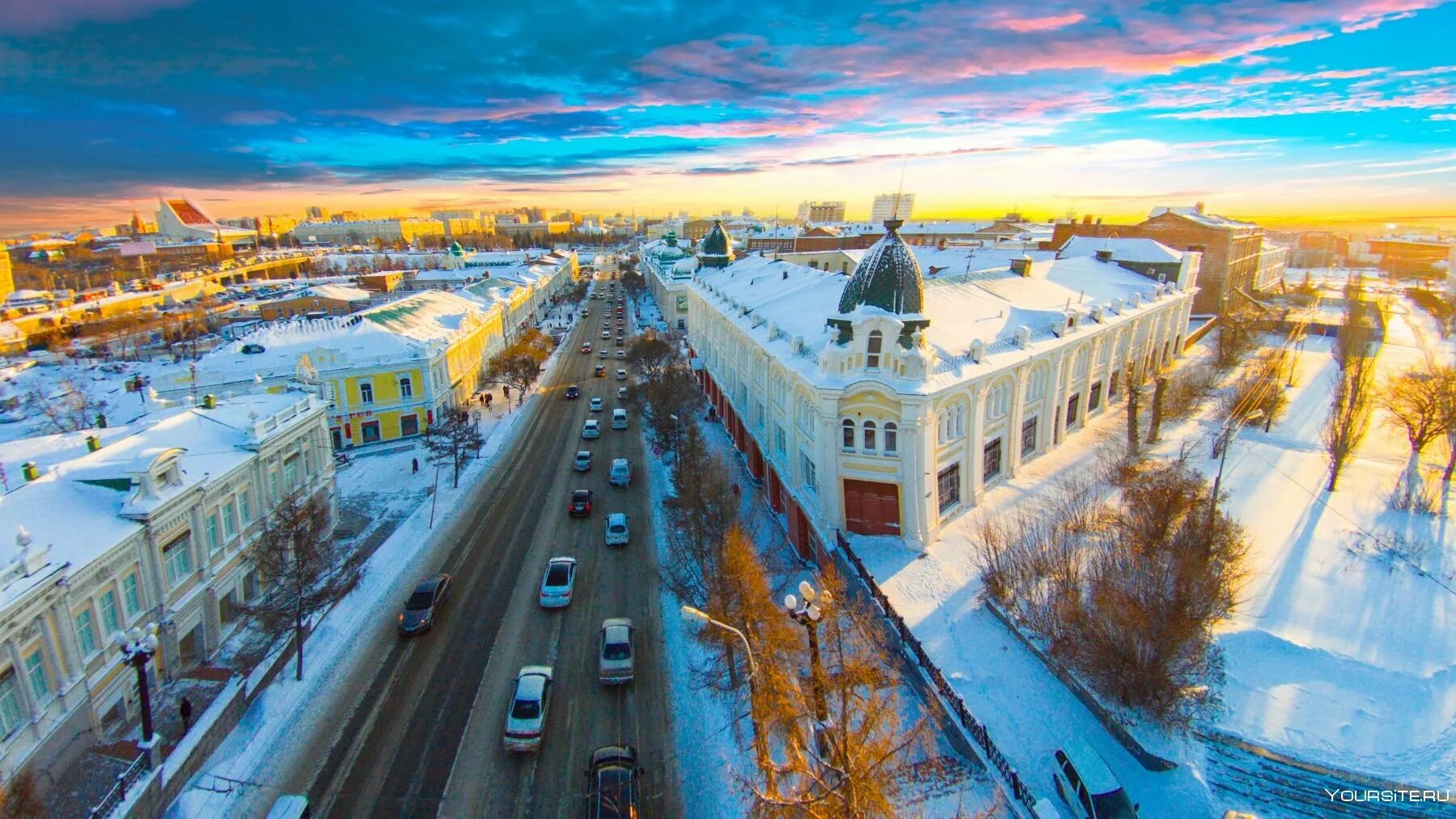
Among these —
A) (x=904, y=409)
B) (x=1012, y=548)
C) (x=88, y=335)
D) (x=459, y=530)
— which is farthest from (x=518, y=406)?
(x=88, y=335)

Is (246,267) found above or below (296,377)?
above

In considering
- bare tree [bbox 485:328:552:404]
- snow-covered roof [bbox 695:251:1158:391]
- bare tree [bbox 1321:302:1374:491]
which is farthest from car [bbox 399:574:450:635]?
bare tree [bbox 1321:302:1374:491]

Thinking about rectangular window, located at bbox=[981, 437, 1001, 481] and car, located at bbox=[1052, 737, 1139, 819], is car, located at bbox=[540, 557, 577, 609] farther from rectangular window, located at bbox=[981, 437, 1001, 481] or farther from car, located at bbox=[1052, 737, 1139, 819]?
rectangular window, located at bbox=[981, 437, 1001, 481]

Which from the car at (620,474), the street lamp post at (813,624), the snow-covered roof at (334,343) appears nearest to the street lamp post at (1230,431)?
the street lamp post at (813,624)

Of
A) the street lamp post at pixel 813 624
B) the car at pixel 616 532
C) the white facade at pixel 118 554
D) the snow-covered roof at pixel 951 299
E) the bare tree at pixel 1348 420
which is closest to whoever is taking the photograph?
the street lamp post at pixel 813 624

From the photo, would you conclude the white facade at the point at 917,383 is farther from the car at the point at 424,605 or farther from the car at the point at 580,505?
the car at the point at 424,605

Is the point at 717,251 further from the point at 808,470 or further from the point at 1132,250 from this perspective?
the point at 808,470

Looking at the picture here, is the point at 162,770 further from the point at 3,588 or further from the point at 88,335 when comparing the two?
the point at 88,335
